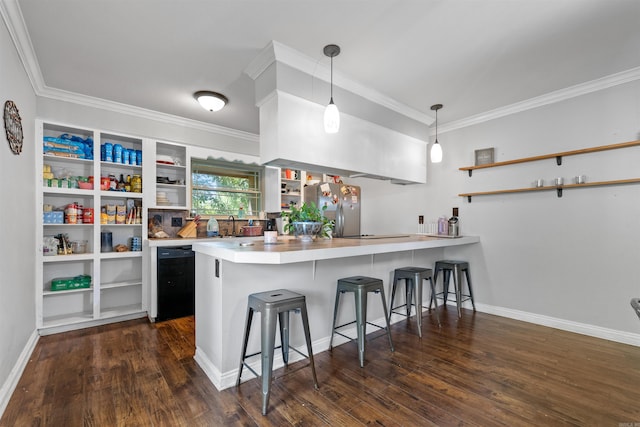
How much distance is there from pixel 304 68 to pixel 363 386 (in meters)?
2.63

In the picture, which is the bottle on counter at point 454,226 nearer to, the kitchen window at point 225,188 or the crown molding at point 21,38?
the kitchen window at point 225,188

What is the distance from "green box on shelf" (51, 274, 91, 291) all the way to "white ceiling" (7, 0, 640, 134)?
2120 millimetres

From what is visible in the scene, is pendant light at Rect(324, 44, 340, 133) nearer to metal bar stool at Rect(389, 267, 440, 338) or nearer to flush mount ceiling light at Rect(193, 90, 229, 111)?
flush mount ceiling light at Rect(193, 90, 229, 111)

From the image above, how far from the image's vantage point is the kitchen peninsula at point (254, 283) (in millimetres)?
2080

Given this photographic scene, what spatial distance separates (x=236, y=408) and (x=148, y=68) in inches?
118

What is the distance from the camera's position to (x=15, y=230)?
2.27 m

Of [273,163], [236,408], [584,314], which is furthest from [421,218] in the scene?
[236,408]

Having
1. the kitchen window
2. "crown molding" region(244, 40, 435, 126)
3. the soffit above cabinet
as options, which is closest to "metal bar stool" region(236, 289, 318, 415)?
the soffit above cabinet

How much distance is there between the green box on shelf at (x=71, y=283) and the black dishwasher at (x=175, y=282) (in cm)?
80

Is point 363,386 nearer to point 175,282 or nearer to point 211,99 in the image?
point 175,282

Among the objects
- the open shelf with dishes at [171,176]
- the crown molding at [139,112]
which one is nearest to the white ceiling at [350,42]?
the crown molding at [139,112]

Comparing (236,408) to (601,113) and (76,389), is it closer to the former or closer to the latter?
(76,389)

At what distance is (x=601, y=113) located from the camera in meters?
3.04

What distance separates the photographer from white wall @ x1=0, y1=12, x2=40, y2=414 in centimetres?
197
